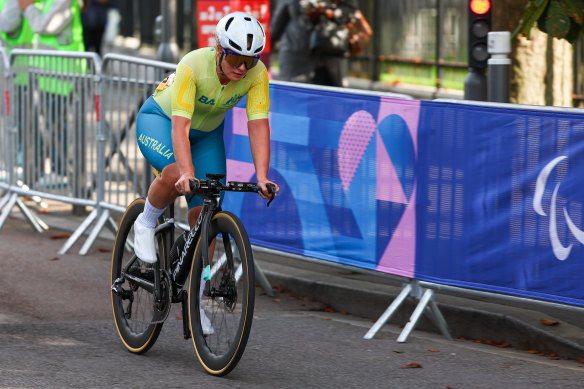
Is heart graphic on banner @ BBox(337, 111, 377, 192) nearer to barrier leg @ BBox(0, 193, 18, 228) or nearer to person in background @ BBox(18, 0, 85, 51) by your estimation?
barrier leg @ BBox(0, 193, 18, 228)

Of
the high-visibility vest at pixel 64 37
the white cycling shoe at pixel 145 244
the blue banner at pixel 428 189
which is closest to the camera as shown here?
the white cycling shoe at pixel 145 244

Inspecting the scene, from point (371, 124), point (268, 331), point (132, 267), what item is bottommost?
point (268, 331)

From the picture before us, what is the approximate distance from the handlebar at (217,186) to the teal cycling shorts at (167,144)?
391 millimetres

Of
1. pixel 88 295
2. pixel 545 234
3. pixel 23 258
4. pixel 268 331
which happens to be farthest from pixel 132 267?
pixel 23 258

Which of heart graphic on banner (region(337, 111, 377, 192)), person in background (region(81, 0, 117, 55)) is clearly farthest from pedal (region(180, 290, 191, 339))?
person in background (region(81, 0, 117, 55))

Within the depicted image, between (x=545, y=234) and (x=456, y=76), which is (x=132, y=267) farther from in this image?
(x=456, y=76)

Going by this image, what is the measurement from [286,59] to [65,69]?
3.58 meters

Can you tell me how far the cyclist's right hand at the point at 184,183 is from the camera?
6070 millimetres

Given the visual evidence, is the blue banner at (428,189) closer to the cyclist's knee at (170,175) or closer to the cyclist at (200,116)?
the cyclist at (200,116)

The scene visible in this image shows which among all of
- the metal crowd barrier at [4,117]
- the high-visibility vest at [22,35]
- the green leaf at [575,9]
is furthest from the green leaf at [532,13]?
the high-visibility vest at [22,35]

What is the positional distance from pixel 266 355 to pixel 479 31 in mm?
4112

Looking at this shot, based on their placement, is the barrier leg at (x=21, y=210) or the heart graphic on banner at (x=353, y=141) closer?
the heart graphic on banner at (x=353, y=141)

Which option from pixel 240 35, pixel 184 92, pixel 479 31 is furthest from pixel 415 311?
pixel 479 31

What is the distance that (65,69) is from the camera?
34.0 feet
